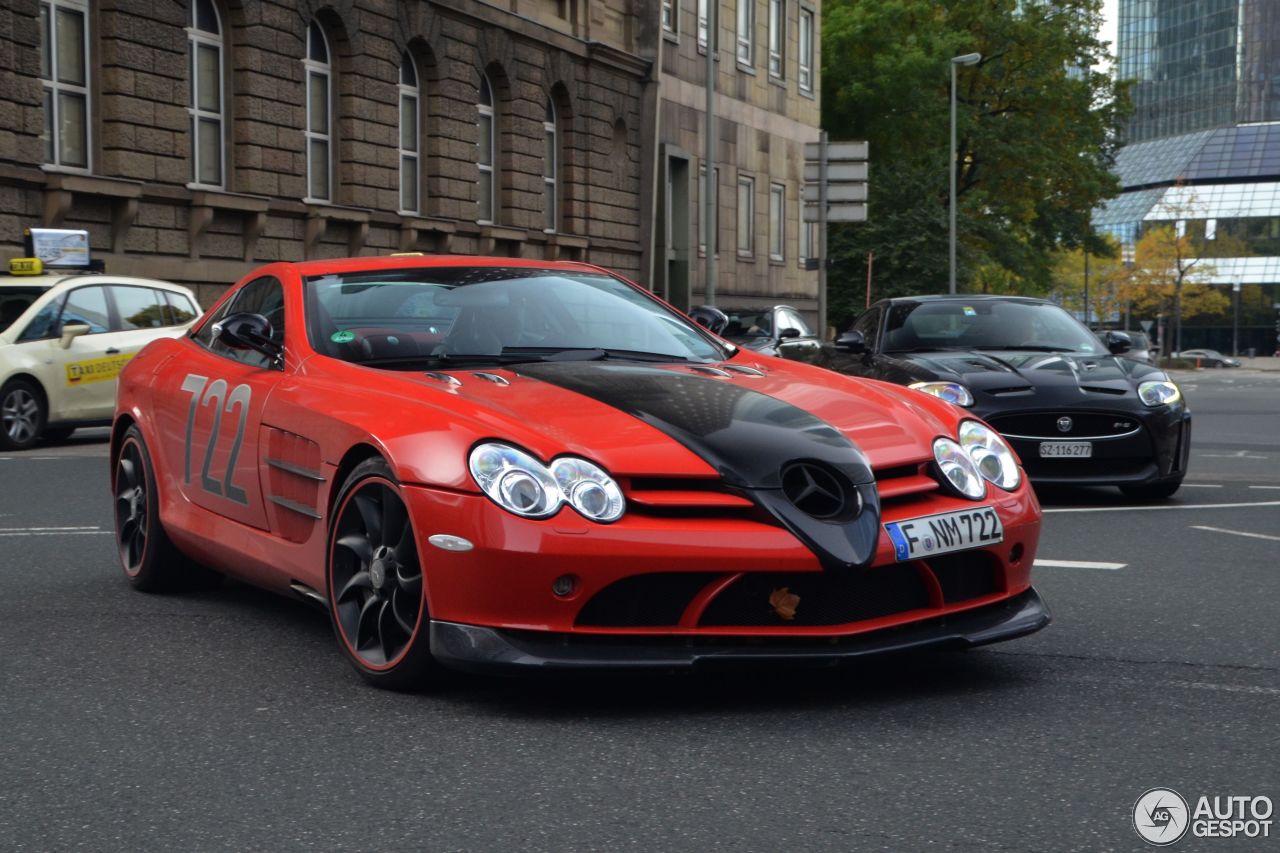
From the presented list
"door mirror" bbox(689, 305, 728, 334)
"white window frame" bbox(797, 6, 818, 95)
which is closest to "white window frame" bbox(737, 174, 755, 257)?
"white window frame" bbox(797, 6, 818, 95)

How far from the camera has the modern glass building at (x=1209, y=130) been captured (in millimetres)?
110938

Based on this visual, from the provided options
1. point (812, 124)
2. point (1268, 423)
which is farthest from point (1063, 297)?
point (1268, 423)

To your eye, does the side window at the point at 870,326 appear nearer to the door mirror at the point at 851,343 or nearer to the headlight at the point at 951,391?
the door mirror at the point at 851,343

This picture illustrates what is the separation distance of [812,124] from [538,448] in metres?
48.0

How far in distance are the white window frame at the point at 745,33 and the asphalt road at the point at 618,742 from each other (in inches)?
1601

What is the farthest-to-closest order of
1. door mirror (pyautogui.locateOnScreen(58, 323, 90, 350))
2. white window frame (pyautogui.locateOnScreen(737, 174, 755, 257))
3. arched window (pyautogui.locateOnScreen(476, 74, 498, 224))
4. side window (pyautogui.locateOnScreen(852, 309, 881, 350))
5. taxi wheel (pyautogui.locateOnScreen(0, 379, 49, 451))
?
white window frame (pyautogui.locateOnScreen(737, 174, 755, 257)), arched window (pyautogui.locateOnScreen(476, 74, 498, 224)), door mirror (pyautogui.locateOnScreen(58, 323, 90, 350)), taxi wheel (pyautogui.locateOnScreen(0, 379, 49, 451)), side window (pyautogui.locateOnScreen(852, 309, 881, 350))

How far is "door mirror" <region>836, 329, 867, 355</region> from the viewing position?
474 inches

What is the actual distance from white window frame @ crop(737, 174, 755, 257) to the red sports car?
39852mm

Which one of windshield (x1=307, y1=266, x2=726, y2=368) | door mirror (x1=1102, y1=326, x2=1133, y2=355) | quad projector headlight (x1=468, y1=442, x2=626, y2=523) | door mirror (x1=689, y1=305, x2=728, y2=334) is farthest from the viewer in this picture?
door mirror (x1=1102, y1=326, x2=1133, y2=355)

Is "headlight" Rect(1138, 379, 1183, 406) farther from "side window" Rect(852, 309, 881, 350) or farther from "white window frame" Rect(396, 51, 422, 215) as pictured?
"white window frame" Rect(396, 51, 422, 215)

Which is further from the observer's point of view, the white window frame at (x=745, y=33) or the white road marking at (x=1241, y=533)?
the white window frame at (x=745, y=33)

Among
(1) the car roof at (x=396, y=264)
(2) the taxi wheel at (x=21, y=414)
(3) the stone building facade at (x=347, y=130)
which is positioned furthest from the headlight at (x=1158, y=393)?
(3) the stone building facade at (x=347, y=130)

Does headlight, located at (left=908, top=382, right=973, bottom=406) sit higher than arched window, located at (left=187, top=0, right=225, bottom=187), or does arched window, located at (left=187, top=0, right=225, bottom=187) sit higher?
arched window, located at (left=187, top=0, right=225, bottom=187)

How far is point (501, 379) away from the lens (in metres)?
5.57
